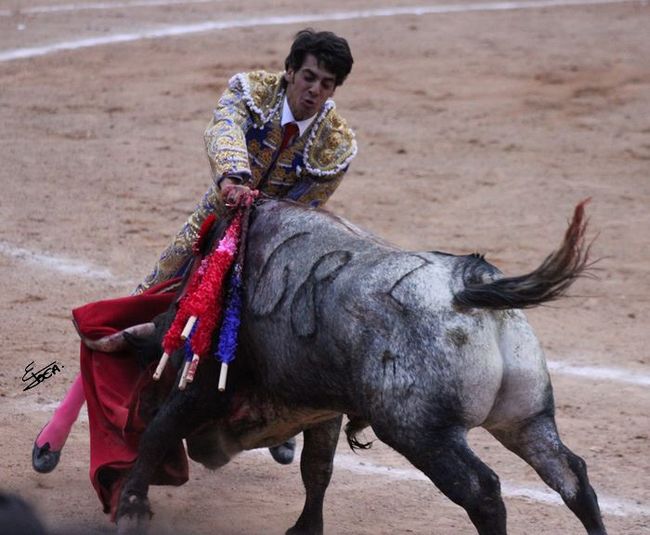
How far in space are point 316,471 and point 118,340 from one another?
0.79 metres

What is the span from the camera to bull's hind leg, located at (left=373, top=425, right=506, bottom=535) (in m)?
3.53

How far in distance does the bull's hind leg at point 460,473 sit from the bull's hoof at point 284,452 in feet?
5.58

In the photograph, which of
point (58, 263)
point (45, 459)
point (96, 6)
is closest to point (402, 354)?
point (45, 459)

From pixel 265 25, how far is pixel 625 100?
366 cm

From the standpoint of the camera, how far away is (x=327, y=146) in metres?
4.62

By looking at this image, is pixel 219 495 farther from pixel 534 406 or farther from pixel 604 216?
pixel 604 216

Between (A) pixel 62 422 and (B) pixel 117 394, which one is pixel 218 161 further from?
(A) pixel 62 422

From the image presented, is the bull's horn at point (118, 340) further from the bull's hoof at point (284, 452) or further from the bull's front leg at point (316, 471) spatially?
the bull's hoof at point (284, 452)

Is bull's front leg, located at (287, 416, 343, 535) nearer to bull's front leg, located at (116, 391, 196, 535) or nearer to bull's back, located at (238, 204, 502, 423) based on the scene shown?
bull's front leg, located at (116, 391, 196, 535)

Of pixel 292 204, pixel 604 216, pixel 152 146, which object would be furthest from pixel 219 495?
A: pixel 152 146

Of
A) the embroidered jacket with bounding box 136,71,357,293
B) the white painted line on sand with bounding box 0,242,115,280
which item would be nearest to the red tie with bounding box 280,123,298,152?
the embroidered jacket with bounding box 136,71,357,293

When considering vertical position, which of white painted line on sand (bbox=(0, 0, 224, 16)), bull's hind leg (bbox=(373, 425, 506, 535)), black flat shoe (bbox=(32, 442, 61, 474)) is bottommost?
black flat shoe (bbox=(32, 442, 61, 474))

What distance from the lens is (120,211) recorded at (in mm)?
8383

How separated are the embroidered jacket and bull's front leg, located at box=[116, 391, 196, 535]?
2.03 ft
